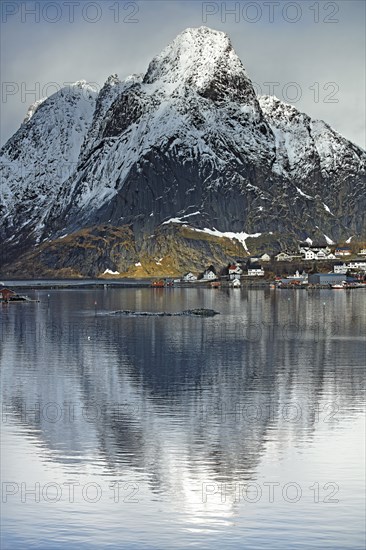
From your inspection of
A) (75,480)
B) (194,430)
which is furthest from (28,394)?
(75,480)

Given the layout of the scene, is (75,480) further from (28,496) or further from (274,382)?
(274,382)

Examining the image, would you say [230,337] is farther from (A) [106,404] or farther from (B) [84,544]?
(B) [84,544]

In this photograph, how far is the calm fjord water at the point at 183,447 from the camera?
1039 inches

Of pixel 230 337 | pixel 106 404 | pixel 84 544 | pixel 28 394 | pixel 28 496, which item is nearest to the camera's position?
pixel 84 544

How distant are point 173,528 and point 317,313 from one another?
88.5 m

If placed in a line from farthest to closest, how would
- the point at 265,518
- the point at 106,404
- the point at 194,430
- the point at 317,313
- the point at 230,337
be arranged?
the point at 317,313, the point at 230,337, the point at 106,404, the point at 194,430, the point at 265,518

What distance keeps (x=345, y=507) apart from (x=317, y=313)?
8586 centimetres

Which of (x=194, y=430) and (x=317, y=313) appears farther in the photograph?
(x=317, y=313)

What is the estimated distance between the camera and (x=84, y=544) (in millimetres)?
24875

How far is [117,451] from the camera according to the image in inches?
1363

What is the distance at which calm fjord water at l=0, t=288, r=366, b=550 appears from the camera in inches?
1039

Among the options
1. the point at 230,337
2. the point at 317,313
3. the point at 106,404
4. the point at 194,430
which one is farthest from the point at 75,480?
the point at 317,313

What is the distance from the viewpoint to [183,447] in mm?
35094

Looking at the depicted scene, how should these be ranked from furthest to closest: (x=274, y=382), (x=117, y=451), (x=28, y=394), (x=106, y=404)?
(x=274, y=382)
(x=28, y=394)
(x=106, y=404)
(x=117, y=451)
